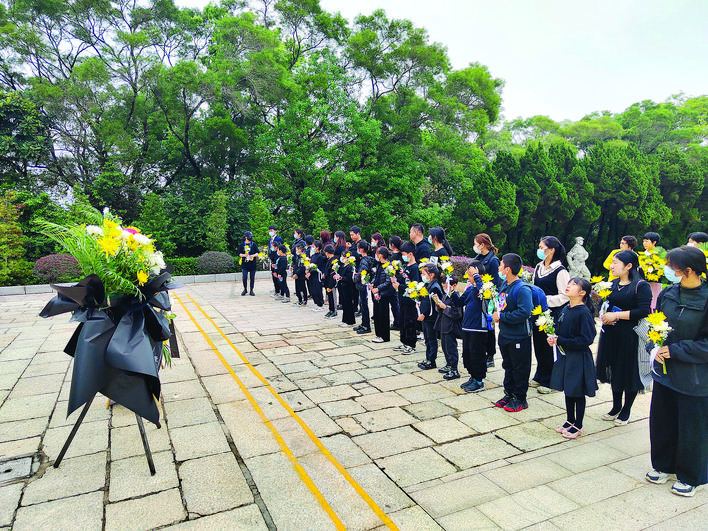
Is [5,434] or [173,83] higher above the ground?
[173,83]

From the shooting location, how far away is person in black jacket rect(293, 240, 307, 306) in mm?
10242

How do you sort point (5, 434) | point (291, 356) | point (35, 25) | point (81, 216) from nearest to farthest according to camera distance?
point (5, 434)
point (291, 356)
point (81, 216)
point (35, 25)

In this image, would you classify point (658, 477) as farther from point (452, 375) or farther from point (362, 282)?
point (362, 282)

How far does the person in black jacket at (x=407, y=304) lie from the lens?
6328 mm

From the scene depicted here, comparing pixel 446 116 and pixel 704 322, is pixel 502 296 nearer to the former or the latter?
pixel 704 322

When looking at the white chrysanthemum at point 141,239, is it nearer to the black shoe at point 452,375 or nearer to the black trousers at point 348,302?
the black shoe at point 452,375

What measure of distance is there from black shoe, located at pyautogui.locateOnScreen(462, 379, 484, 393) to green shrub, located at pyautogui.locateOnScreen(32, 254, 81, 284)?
12188 millimetres

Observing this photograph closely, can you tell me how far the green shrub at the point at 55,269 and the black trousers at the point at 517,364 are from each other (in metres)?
12.7

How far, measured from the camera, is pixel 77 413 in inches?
177

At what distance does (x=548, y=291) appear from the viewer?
17.2 ft

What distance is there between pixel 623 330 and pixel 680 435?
4.12 ft

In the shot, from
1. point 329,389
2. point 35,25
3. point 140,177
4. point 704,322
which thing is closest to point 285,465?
Answer: point 329,389

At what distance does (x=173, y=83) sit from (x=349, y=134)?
23.9 feet

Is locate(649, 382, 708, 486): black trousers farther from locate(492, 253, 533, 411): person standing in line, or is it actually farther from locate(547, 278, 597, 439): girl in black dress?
locate(492, 253, 533, 411): person standing in line
